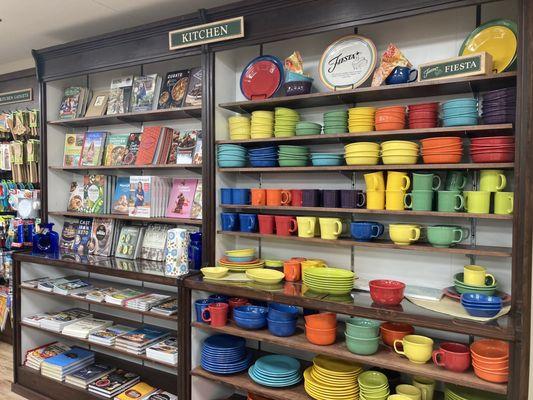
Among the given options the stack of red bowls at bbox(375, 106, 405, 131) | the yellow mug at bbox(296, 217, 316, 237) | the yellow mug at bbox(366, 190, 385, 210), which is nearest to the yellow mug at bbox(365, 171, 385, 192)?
the yellow mug at bbox(366, 190, 385, 210)

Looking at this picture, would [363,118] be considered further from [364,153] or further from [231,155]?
[231,155]

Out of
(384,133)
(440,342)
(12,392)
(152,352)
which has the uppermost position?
(384,133)

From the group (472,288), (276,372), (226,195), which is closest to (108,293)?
(226,195)

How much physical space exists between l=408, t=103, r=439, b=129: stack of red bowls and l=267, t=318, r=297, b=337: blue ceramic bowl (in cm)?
116

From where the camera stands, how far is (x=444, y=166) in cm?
181

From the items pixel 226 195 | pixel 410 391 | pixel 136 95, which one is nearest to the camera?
pixel 410 391

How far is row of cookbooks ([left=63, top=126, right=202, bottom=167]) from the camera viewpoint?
2648mm

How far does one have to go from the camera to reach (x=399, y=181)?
1.93m

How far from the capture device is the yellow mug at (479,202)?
1740 millimetres

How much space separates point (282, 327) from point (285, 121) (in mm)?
1111

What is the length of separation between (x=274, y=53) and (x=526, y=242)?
1732 millimetres

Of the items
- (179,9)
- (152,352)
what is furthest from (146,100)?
(152,352)

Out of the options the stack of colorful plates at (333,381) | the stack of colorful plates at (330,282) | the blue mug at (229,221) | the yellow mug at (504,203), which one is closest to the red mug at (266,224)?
the blue mug at (229,221)

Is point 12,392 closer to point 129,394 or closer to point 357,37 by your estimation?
point 129,394
